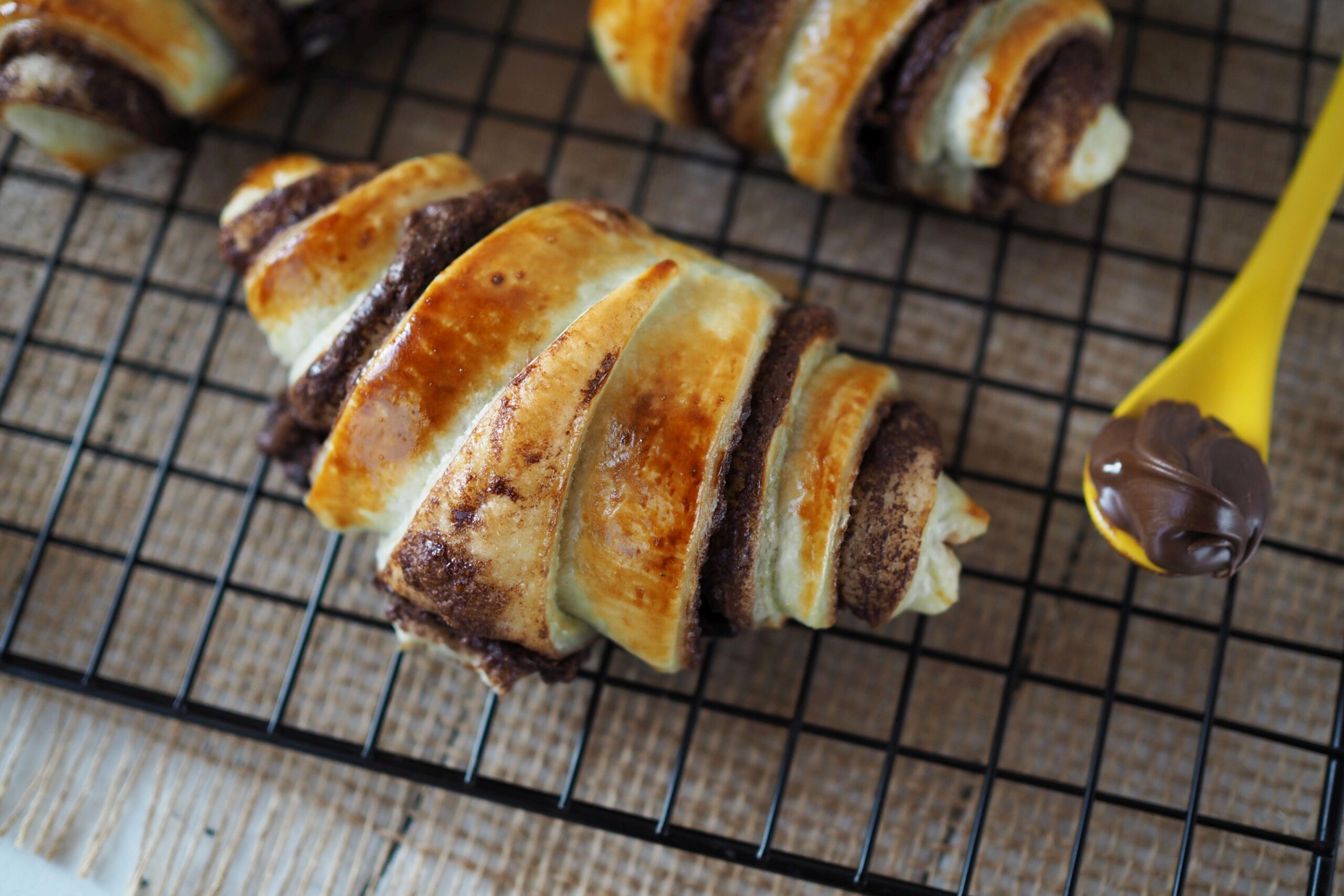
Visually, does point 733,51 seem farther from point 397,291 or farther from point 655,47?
point 397,291

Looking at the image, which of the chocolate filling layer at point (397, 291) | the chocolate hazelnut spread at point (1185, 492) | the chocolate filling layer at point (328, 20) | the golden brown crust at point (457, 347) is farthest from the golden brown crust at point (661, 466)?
the chocolate filling layer at point (328, 20)

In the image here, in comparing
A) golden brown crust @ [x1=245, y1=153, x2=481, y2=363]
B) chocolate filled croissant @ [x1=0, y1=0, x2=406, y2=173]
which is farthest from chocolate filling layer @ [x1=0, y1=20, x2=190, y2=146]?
golden brown crust @ [x1=245, y1=153, x2=481, y2=363]

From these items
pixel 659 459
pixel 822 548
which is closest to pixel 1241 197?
pixel 822 548

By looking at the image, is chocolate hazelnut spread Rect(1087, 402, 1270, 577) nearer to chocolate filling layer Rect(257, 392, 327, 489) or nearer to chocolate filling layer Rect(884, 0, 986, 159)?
chocolate filling layer Rect(884, 0, 986, 159)

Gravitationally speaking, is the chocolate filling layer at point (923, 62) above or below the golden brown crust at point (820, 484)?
above

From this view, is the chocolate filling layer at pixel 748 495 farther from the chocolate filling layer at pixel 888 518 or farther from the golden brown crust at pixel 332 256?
the golden brown crust at pixel 332 256

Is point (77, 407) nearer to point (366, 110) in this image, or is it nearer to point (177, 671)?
point (177, 671)
